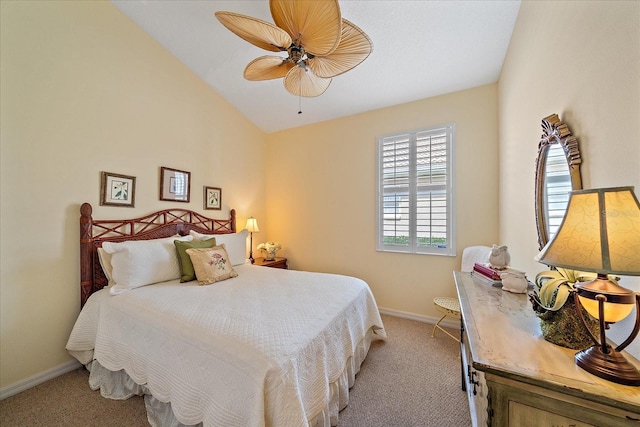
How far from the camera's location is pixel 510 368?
730 mm

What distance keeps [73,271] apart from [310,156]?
2990 mm

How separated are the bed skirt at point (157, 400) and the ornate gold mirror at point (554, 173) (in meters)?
1.53

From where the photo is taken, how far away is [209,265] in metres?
2.32

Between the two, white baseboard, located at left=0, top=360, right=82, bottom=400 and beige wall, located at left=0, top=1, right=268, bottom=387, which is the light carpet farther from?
beige wall, located at left=0, top=1, right=268, bottom=387

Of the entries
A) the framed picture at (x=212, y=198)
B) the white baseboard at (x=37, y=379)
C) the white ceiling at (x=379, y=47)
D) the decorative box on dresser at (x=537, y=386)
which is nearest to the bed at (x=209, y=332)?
the white baseboard at (x=37, y=379)

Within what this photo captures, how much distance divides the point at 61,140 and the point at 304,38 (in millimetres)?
2219

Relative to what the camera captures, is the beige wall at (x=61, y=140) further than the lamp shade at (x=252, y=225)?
No

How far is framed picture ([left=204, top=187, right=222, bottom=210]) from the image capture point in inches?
128

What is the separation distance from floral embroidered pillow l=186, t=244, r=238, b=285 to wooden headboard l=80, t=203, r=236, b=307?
666 mm

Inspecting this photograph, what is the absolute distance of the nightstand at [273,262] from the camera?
3.58 m

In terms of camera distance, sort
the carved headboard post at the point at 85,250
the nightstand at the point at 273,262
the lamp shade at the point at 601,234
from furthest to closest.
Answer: the nightstand at the point at 273,262
the carved headboard post at the point at 85,250
the lamp shade at the point at 601,234

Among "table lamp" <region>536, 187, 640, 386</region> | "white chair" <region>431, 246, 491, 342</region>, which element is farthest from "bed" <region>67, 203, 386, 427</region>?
"table lamp" <region>536, 187, 640, 386</region>

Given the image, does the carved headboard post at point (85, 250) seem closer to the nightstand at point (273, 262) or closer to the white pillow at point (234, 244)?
the white pillow at point (234, 244)

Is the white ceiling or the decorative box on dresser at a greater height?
the white ceiling
